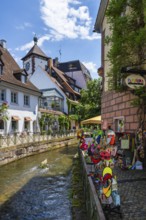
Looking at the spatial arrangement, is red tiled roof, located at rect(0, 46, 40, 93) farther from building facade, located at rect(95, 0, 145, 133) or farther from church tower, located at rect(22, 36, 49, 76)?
church tower, located at rect(22, 36, 49, 76)

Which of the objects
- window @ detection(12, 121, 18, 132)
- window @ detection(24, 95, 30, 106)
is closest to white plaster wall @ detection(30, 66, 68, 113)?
window @ detection(24, 95, 30, 106)

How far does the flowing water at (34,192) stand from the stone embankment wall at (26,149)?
2.32 ft

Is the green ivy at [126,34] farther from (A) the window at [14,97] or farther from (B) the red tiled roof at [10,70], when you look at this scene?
(A) the window at [14,97]

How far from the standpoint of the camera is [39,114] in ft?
104

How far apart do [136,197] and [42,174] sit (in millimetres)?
8948

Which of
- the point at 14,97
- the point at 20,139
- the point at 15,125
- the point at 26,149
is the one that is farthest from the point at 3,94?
the point at 26,149

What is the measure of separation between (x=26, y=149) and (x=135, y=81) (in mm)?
14015

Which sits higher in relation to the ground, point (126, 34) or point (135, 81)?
point (126, 34)

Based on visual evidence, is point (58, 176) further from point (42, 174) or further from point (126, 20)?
point (126, 20)

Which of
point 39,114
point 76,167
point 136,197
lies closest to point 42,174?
point 76,167

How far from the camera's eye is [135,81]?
29.7ft

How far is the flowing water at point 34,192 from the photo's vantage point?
859 centimetres

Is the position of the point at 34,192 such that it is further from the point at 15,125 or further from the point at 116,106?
the point at 15,125

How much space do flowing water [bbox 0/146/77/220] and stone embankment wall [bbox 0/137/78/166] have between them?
0.71 m
